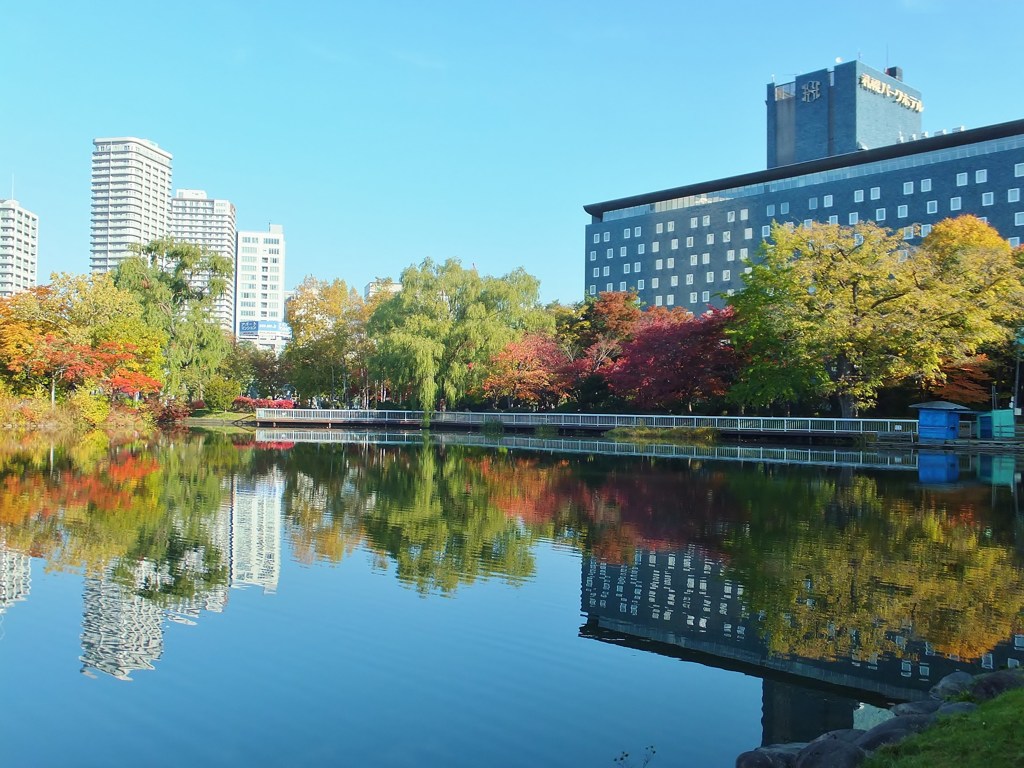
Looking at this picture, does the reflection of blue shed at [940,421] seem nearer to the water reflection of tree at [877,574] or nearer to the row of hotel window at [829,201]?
the water reflection of tree at [877,574]

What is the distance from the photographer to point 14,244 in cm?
14588

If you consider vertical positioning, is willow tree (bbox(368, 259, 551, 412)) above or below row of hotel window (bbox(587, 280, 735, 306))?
below

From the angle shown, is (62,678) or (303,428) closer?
(62,678)

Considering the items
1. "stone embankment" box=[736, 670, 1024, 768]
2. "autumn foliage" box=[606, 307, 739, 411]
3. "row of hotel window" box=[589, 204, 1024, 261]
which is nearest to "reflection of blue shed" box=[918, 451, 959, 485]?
"autumn foliage" box=[606, 307, 739, 411]

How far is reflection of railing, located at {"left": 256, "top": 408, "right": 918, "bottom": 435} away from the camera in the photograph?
3606cm

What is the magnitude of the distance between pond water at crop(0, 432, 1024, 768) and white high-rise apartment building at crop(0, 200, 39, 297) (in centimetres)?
15013

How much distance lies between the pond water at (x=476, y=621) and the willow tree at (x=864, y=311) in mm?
16942

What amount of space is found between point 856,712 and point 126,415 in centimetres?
4012

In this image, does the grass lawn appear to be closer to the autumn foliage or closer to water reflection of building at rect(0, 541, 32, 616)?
water reflection of building at rect(0, 541, 32, 616)

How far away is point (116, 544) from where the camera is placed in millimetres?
11773

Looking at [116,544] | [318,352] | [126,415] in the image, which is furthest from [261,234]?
[116,544]

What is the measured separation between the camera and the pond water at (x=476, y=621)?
231 inches

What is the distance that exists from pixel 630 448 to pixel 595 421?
930 centimetres

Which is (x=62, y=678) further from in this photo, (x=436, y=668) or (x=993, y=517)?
(x=993, y=517)
